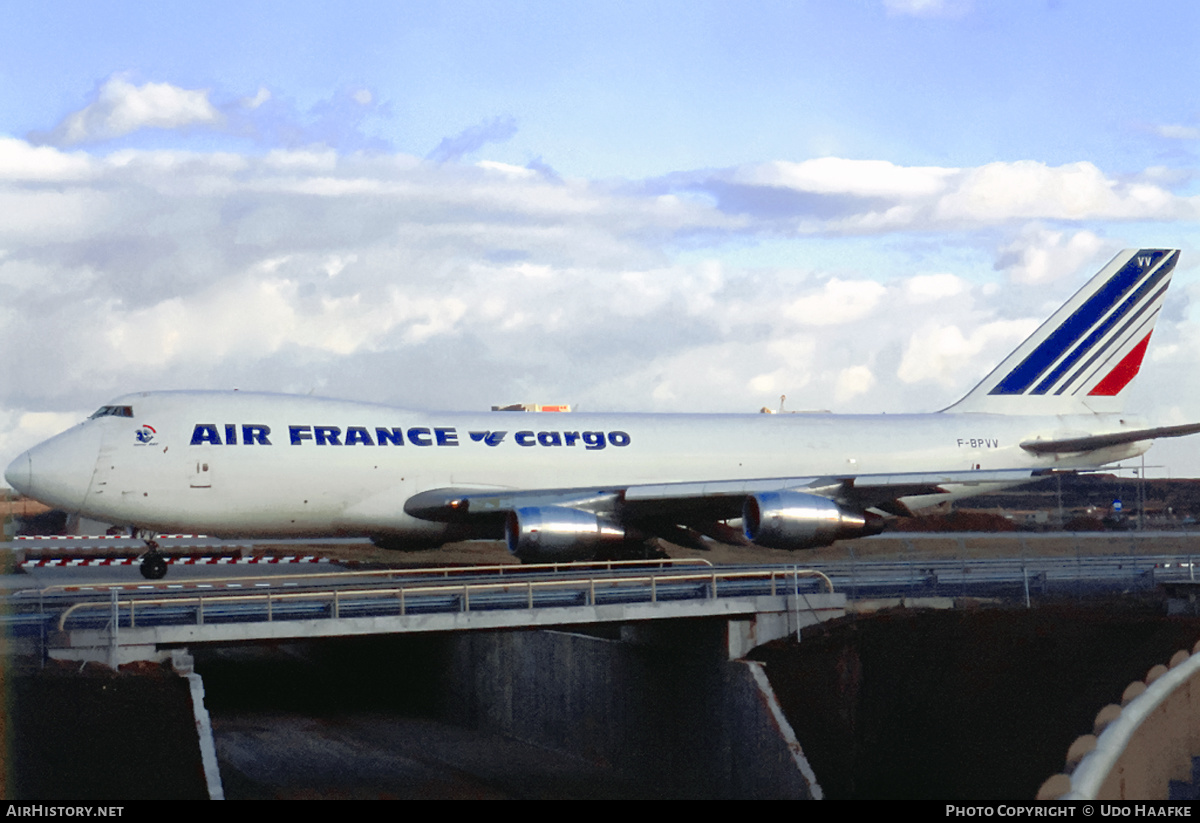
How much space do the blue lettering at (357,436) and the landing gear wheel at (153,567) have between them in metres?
5.06

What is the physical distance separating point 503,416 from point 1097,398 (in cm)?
2025

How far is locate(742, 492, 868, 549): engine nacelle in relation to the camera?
29703mm

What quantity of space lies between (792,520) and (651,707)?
6.06 metres

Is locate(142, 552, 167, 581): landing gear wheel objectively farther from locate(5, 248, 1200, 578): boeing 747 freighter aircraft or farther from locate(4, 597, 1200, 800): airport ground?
locate(4, 597, 1200, 800): airport ground

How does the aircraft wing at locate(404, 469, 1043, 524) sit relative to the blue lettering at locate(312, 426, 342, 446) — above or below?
below

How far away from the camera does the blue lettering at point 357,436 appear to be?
3094cm

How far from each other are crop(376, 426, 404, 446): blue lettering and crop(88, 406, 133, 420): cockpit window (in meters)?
5.73

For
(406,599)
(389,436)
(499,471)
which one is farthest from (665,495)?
(406,599)

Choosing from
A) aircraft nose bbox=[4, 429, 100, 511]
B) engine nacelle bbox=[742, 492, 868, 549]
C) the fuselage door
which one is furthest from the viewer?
engine nacelle bbox=[742, 492, 868, 549]

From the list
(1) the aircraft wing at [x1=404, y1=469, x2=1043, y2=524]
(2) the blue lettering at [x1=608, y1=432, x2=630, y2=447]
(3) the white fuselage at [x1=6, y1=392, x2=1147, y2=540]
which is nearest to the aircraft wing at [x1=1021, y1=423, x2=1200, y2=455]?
(3) the white fuselage at [x1=6, y1=392, x2=1147, y2=540]

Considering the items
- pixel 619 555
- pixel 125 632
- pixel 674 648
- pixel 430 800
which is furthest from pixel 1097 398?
pixel 125 632

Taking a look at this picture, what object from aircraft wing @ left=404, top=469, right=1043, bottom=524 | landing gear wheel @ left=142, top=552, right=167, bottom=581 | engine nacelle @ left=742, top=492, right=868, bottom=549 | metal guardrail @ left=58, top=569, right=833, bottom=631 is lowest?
metal guardrail @ left=58, top=569, right=833, bottom=631

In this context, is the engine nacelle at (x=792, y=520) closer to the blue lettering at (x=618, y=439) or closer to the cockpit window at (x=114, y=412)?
the blue lettering at (x=618, y=439)

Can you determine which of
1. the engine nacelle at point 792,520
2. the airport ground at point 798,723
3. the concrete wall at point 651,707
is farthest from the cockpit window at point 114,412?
the engine nacelle at point 792,520
